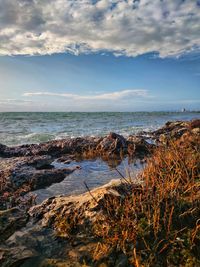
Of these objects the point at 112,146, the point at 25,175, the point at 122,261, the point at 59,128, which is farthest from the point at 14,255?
the point at 59,128

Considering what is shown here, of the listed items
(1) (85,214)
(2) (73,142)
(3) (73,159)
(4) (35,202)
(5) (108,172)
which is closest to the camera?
(1) (85,214)

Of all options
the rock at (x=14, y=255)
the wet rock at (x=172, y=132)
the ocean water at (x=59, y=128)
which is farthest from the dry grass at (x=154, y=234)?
the ocean water at (x=59, y=128)

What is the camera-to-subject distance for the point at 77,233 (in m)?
4.88

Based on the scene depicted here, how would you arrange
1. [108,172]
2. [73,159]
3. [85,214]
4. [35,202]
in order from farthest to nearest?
[73,159], [108,172], [35,202], [85,214]

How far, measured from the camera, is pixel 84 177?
9562 mm

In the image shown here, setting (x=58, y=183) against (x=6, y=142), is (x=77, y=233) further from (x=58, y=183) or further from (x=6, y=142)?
(x=6, y=142)

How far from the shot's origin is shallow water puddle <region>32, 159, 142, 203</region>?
7863 mm

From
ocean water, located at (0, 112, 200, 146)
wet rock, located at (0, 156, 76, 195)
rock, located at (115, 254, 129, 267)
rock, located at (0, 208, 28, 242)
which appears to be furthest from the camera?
ocean water, located at (0, 112, 200, 146)

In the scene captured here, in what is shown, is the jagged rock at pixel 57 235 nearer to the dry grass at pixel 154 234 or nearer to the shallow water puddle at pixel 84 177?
the dry grass at pixel 154 234

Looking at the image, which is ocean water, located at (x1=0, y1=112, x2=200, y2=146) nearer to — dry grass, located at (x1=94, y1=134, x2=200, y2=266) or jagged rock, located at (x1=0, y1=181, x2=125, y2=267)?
jagged rock, located at (x1=0, y1=181, x2=125, y2=267)

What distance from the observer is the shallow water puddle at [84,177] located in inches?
310

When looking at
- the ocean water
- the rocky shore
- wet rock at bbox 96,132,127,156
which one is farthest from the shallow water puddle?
the ocean water

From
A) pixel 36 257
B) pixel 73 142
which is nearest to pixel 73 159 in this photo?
pixel 73 142

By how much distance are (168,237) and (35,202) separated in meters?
3.72
